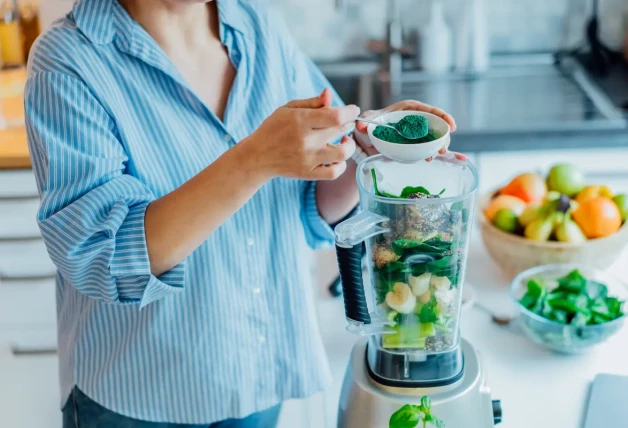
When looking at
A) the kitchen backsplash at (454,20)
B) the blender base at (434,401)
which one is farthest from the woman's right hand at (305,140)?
the kitchen backsplash at (454,20)

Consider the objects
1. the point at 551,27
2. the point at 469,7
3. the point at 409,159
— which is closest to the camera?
the point at 409,159

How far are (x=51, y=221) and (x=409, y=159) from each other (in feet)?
1.39

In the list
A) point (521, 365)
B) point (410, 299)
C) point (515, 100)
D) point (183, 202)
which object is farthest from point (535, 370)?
point (515, 100)

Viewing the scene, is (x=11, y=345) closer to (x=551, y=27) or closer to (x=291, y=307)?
(x=291, y=307)

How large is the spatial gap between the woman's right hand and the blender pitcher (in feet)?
0.18

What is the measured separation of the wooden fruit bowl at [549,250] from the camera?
4.14ft

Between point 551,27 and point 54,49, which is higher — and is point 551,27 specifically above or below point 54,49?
below

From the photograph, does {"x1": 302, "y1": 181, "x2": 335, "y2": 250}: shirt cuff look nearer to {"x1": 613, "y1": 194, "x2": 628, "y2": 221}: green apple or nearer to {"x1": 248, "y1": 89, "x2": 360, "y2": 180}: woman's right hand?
{"x1": 248, "y1": 89, "x2": 360, "y2": 180}: woman's right hand

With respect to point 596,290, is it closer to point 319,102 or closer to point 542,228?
point 542,228

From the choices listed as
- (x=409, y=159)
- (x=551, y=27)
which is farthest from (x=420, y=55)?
(x=409, y=159)

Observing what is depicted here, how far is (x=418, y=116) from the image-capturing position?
0.90 m

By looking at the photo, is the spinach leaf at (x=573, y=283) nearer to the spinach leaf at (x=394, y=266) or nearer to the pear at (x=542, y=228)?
the pear at (x=542, y=228)

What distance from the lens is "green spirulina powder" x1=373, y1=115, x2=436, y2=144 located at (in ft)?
2.90

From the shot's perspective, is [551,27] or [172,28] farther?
[551,27]
